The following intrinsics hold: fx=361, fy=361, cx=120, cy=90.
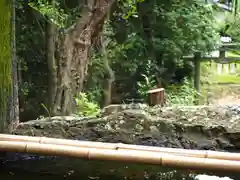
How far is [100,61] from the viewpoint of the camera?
6641 mm

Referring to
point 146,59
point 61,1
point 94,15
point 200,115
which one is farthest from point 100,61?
point 200,115

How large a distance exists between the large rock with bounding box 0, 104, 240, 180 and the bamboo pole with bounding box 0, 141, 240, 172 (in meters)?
0.38

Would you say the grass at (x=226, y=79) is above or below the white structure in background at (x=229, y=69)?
below

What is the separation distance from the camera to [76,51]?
459 cm

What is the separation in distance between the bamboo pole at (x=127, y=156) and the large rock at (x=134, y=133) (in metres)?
0.38

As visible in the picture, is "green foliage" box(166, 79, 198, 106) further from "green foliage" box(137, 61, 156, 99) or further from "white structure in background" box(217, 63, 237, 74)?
"white structure in background" box(217, 63, 237, 74)

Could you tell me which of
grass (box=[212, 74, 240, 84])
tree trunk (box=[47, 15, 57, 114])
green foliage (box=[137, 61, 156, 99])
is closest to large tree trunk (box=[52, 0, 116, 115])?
tree trunk (box=[47, 15, 57, 114])

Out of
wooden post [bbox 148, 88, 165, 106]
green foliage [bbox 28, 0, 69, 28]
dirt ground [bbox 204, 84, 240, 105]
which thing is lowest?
dirt ground [bbox 204, 84, 240, 105]

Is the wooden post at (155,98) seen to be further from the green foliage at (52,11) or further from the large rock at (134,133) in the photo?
the green foliage at (52,11)

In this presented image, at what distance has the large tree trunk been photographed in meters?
4.55

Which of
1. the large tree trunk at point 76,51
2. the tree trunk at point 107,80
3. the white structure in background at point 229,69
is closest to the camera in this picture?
the large tree trunk at point 76,51

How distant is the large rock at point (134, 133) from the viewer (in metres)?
2.18

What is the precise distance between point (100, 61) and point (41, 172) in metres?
4.61

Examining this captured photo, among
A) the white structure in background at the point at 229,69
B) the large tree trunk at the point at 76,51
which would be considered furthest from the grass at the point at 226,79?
the large tree trunk at the point at 76,51
